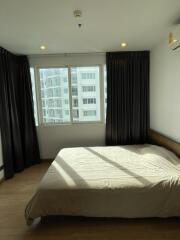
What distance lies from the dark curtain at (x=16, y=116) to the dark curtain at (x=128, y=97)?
176cm

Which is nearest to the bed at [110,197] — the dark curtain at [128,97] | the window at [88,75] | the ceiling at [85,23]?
the dark curtain at [128,97]

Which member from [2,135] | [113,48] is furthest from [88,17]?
[2,135]

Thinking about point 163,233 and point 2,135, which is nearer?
point 163,233

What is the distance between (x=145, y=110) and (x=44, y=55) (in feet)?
8.36

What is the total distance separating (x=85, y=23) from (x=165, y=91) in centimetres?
176

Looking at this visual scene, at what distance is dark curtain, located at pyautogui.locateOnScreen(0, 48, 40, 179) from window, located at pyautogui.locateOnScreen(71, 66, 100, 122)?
1.02 meters

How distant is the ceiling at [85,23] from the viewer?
6.02 ft

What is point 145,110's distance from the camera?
3.72 metres

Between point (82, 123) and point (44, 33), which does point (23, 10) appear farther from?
point (82, 123)

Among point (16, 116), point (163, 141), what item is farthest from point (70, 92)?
point (163, 141)

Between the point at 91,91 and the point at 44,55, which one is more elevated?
the point at 44,55

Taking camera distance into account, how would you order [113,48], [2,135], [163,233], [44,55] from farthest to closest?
[44,55] < [113,48] < [2,135] < [163,233]

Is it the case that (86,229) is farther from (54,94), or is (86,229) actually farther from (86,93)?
(54,94)

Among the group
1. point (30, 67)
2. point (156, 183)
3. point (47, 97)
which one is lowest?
point (156, 183)
